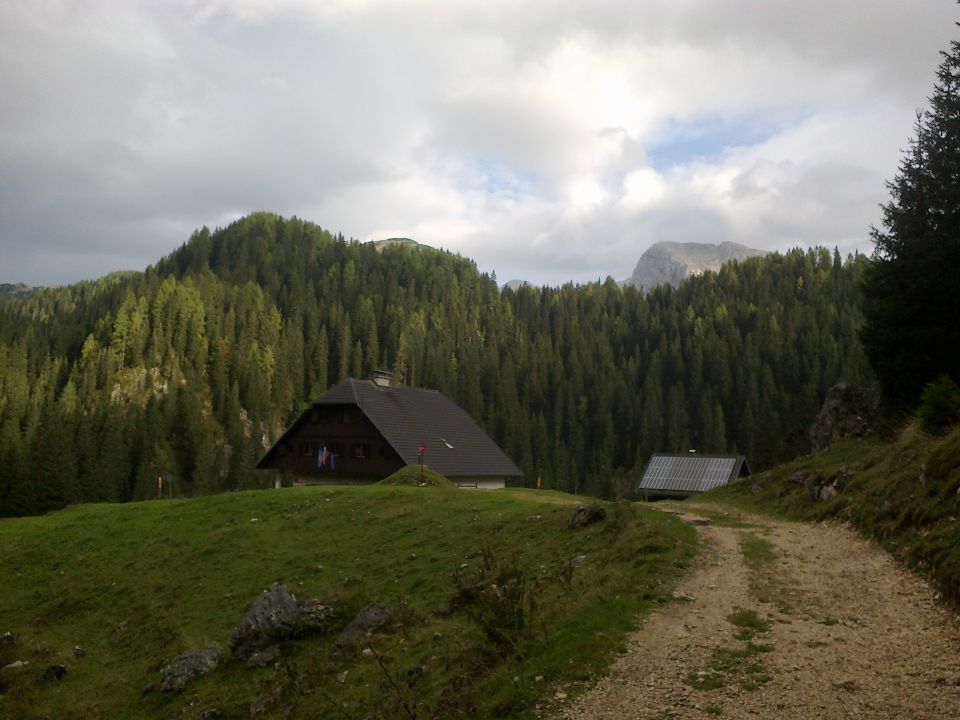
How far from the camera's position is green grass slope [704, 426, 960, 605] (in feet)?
47.5

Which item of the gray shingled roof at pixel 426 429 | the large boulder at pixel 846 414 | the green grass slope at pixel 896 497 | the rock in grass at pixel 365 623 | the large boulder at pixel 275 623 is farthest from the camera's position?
the gray shingled roof at pixel 426 429

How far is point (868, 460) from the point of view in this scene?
24.3 m

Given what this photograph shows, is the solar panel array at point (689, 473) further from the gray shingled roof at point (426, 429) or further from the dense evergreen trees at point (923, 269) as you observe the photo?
the dense evergreen trees at point (923, 269)

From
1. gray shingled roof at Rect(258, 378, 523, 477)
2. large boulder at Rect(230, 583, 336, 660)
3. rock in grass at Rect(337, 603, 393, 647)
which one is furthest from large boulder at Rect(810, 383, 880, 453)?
large boulder at Rect(230, 583, 336, 660)

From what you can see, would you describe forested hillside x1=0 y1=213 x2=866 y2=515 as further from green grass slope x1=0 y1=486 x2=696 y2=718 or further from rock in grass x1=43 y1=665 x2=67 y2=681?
rock in grass x1=43 y1=665 x2=67 y2=681

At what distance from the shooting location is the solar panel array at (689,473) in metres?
51.6

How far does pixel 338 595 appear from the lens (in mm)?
20625

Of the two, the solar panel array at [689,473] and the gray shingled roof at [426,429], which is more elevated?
the gray shingled roof at [426,429]

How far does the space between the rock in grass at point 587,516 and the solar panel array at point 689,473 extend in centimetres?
3117

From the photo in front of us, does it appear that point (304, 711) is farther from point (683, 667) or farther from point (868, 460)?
point (868, 460)

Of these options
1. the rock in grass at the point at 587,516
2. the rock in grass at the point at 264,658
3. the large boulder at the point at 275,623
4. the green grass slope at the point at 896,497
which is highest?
the green grass slope at the point at 896,497

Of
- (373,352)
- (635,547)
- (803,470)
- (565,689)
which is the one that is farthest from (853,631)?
(373,352)

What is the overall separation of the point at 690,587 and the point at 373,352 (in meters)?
180

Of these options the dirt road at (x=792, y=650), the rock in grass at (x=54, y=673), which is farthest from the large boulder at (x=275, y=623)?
the dirt road at (x=792, y=650)
